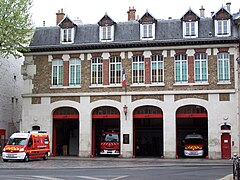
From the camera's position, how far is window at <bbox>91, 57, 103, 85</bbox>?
127 feet

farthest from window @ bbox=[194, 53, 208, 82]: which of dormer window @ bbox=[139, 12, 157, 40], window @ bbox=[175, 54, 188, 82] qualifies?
dormer window @ bbox=[139, 12, 157, 40]

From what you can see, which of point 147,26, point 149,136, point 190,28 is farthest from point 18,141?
point 190,28

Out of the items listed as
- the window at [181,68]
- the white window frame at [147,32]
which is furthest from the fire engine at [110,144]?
the white window frame at [147,32]

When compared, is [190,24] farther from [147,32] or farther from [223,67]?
[223,67]

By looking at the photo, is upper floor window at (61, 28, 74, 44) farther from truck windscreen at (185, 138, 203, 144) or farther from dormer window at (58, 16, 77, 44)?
truck windscreen at (185, 138, 203, 144)

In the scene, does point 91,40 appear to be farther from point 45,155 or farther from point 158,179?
point 158,179

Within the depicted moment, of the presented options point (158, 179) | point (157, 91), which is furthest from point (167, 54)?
point (158, 179)

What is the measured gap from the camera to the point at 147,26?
38.7 m

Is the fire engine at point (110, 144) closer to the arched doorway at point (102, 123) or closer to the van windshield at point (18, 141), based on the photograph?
the arched doorway at point (102, 123)

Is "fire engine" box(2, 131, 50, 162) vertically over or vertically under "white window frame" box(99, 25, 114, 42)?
under

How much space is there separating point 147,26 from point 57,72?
9188 millimetres

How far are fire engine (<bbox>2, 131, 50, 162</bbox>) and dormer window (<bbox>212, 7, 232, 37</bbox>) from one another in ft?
57.1

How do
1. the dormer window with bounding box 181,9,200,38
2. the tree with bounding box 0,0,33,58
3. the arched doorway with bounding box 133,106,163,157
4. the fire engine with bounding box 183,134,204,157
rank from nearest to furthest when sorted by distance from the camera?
the tree with bounding box 0,0,33,58, the fire engine with bounding box 183,134,204,157, the dormer window with bounding box 181,9,200,38, the arched doorway with bounding box 133,106,163,157

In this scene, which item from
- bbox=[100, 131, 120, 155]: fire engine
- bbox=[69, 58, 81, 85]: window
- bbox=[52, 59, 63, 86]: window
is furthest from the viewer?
bbox=[52, 59, 63, 86]: window
